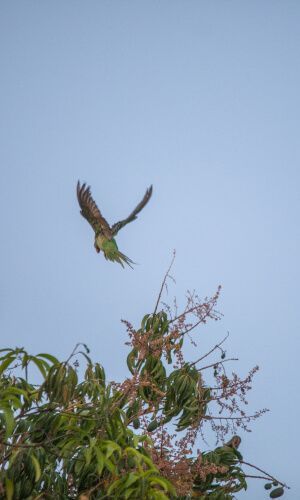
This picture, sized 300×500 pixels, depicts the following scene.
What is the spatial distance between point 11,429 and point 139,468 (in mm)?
690

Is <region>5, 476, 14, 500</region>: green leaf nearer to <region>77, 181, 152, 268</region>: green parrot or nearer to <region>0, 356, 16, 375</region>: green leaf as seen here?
<region>0, 356, 16, 375</region>: green leaf

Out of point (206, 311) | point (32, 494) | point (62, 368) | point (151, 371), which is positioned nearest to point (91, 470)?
point (32, 494)

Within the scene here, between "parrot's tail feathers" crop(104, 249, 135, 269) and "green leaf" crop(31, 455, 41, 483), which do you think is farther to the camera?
"parrot's tail feathers" crop(104, 249, 135, 269)

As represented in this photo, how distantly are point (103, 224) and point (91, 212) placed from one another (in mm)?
262

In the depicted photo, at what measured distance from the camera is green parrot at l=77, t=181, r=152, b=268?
913cm

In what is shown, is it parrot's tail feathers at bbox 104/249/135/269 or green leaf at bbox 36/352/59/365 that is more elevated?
parrot's tail feathers at bbox 104/249/135/269

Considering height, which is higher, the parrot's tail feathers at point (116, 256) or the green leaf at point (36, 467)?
the parrot's tail feathers at point (116, 256)

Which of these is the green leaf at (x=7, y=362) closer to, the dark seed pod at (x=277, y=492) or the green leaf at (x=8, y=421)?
the green leaf at (x=8, y=421)

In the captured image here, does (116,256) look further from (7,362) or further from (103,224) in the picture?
(7,362)

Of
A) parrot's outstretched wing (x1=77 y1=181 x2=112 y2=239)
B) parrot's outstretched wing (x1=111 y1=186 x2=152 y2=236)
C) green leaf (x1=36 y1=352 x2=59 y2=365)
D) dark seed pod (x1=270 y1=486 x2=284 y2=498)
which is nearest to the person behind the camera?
green leaf (x1=36 y1=352 x2=59 y2=365)

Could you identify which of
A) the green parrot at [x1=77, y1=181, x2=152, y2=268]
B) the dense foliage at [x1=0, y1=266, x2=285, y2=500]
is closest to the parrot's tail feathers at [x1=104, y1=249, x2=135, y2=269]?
the green parrot at [x1=77, y1=181, x2=152, y2=268]

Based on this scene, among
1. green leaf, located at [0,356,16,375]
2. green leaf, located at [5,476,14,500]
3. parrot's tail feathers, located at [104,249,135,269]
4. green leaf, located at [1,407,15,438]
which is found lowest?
green leaf, located at [5,476,14,500]

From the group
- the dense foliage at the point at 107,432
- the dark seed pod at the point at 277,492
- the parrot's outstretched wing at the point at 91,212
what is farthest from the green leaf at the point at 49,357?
the parrot's outstretched wing at the point at 91,212

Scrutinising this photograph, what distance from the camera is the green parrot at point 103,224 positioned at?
913 cm
